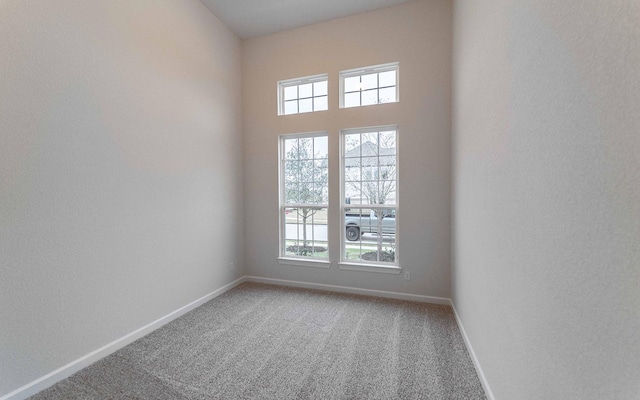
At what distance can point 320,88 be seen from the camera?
3740mm

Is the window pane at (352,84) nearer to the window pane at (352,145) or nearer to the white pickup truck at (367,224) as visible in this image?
the window pane at (352,145)

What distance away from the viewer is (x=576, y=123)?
891mm

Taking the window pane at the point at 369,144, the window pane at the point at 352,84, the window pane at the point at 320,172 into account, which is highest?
the window pane at the point at 352,84

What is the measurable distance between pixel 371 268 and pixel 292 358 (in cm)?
162

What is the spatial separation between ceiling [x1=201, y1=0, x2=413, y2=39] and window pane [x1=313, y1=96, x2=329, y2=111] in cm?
98

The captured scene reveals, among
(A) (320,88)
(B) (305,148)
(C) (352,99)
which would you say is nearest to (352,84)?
(C) (352,99)

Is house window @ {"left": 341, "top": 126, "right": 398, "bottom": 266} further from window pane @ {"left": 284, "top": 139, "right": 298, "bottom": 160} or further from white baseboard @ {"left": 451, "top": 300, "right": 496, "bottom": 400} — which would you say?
white baseboard @ {"left": 451, "top": 300, "right": 496, "bottom": 400}

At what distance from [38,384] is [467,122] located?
3.76m

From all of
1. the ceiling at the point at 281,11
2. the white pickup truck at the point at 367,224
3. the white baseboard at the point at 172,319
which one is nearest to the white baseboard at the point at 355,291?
the white baseboard at the point at 172,319

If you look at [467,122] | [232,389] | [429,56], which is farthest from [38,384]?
[429,56]

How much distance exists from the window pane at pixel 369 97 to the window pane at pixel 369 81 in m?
0.06

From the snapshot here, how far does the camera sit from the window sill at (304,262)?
144 inches

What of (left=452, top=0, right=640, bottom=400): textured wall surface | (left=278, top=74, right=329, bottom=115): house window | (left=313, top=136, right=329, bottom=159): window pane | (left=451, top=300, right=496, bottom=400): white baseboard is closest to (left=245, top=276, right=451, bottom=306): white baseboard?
(left=451, top=300, right=496, bottom=400): white baseboard

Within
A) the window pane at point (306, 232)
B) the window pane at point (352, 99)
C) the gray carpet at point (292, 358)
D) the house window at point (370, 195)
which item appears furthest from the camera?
the window pane at point (306, 232)
